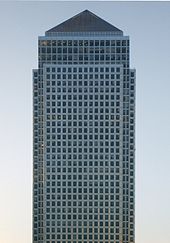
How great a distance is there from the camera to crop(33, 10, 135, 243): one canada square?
11.6 metres

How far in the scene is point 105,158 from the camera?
11805mm

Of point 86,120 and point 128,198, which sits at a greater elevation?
point 86,120

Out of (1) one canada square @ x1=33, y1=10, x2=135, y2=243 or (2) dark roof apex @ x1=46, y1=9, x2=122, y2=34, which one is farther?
(2) dark roof apex @ x1=46, y1=9, x2=122, y2=34

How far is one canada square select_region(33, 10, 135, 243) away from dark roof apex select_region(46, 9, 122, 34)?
2.32 ft

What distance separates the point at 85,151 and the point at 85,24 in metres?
4.76

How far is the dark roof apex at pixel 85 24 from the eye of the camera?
12.1 metres

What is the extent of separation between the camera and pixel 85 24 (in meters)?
12.2

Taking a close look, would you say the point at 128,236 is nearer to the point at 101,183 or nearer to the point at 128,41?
the point at 101,183

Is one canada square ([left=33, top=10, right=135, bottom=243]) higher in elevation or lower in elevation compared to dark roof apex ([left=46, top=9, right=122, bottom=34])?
lower

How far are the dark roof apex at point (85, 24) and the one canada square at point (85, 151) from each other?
27.9 inches

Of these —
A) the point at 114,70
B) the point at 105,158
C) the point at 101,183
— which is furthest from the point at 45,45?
the point at 101,183

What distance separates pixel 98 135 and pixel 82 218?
3.04 metres

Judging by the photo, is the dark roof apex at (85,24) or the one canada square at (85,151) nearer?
the one canada square at (85,151)

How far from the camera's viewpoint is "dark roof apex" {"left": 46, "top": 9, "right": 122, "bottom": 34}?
39.7 feet
